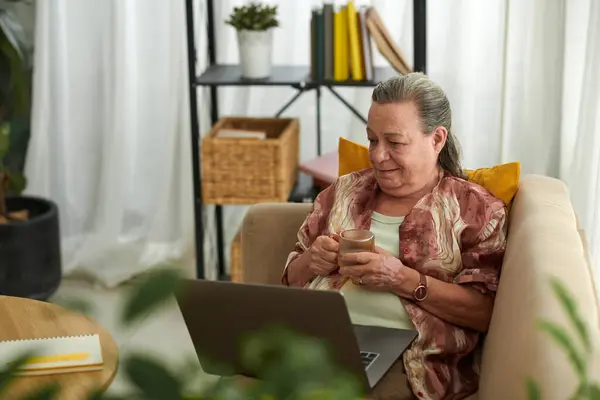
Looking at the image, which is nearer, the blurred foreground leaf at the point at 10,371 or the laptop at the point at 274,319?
the blurred foreground leaf at the point at 10,371

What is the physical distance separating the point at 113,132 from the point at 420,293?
204cm

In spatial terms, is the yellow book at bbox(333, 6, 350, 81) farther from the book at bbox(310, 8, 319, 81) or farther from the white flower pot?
the white flower pot

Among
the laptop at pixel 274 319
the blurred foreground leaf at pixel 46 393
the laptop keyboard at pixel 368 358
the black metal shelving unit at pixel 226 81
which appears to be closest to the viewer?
the blurred foreground leaf at pixel 46 393

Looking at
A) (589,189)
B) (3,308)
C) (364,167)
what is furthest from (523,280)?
(589,189)

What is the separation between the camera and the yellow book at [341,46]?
9.89ft

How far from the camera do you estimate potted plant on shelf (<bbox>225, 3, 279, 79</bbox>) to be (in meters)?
A: 3.13

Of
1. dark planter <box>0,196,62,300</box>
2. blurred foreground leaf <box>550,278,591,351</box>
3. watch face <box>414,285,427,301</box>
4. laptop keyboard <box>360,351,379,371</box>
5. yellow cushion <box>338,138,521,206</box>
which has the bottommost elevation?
dark planter <box>0,196,62,300</box>

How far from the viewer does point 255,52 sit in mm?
3143

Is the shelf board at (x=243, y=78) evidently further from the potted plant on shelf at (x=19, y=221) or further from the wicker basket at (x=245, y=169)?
the potted plant on shelf at (x=19, y=221)

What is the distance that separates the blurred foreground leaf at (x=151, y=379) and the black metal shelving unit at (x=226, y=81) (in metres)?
2.53

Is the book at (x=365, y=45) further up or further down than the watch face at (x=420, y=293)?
further up

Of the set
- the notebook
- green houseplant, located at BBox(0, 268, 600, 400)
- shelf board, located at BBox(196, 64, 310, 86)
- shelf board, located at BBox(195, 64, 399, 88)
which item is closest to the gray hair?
the notebook

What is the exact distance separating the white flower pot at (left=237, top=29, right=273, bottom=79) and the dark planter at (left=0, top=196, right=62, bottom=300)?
2.82ft

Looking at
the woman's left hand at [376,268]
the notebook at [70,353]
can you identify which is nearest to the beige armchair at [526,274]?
the woman's left hand at [376,268]
